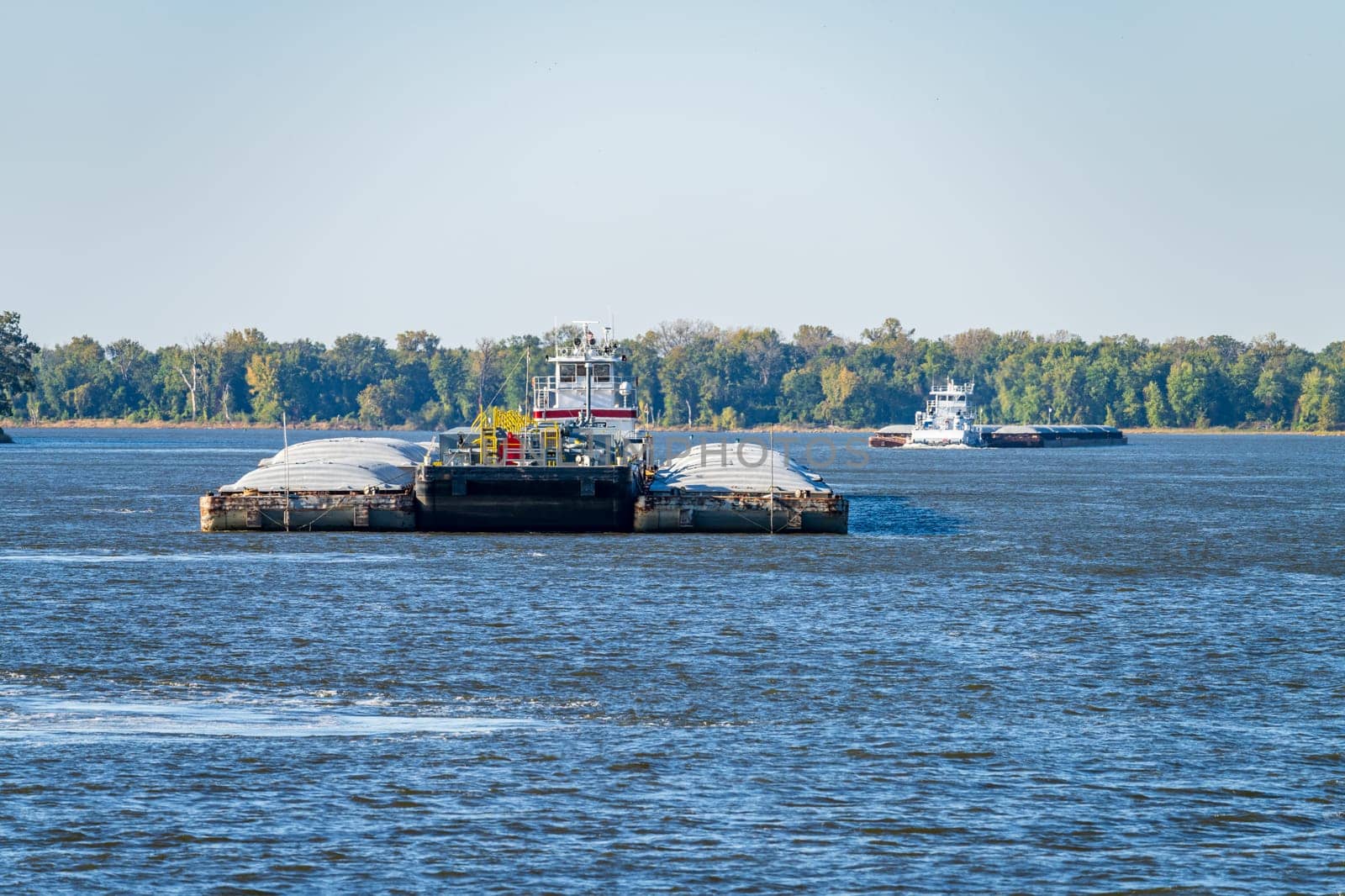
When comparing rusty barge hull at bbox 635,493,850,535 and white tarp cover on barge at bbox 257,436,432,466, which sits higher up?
white tarp cover on barge at bbox 257,436,432,466

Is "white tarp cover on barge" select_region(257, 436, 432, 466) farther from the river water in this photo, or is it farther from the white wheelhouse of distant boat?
the river water

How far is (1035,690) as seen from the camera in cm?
2970

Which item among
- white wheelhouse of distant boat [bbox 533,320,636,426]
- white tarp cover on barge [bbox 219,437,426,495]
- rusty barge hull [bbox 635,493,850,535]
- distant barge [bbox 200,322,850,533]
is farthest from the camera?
white wheelhouse of distant boat [bbox 533,320,636,426]

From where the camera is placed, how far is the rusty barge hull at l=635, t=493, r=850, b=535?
6075 centimetres

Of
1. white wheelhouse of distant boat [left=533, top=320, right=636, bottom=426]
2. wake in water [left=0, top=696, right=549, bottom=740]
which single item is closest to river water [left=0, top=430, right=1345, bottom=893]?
wake in water [left=0, top=696, right=549, bottom=740]

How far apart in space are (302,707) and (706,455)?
1797 inches

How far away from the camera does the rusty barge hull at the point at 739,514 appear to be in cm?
6075

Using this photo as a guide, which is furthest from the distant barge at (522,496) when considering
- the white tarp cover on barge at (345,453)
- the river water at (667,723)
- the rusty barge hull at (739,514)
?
the river water at (667,723)

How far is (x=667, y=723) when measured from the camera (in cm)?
2648

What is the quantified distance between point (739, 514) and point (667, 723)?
3489 cm

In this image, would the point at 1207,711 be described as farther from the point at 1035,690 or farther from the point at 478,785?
the point at 478,785

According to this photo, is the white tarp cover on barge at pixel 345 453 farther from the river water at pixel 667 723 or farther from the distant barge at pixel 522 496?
the river water at pixel 667 723

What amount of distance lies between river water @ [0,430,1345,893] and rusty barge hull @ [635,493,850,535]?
5690 mm

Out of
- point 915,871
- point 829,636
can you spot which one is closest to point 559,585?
point 829,636
